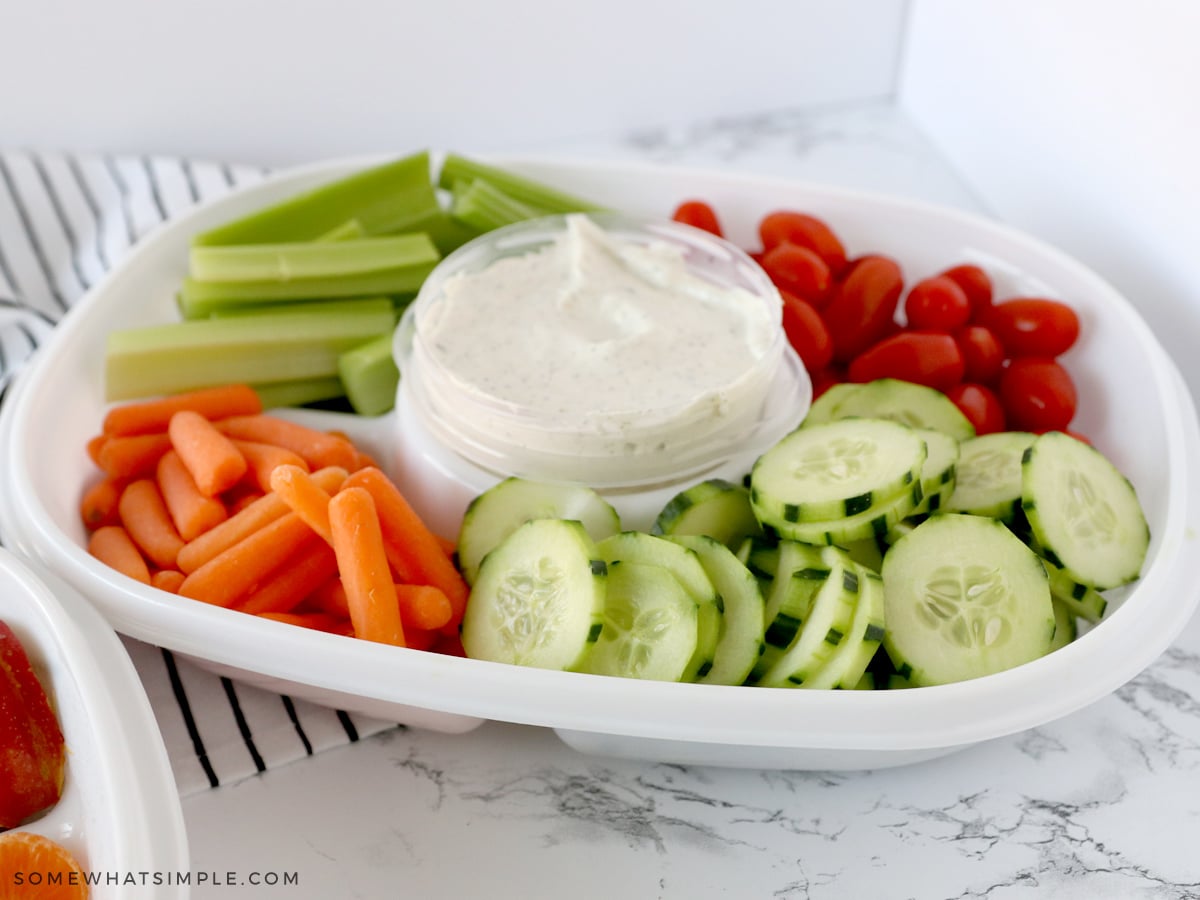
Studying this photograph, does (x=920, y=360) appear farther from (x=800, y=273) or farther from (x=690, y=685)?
(x=690, y=685)

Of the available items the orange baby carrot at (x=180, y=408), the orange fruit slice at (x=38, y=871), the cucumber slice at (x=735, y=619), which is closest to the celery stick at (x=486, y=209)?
the orange baby carrot at (x=180, y=408)

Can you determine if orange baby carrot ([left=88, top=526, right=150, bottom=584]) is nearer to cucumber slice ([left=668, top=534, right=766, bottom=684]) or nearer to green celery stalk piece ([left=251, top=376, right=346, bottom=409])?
green celery stalk piece ([left=251, top=376, right=346, bottom=409])

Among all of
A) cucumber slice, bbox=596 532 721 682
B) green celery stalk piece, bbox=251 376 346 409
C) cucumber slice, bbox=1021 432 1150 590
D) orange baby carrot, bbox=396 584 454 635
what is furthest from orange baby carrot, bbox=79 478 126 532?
cucumber slice, bbox=1021 432 1150 590

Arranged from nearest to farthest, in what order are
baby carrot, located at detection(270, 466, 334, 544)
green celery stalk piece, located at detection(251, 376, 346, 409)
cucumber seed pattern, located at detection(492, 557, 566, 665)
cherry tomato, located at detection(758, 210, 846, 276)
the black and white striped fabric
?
cucumber seed pattern, located at detection(492, 557, 566, 665)
baby carrot, located at detection(270, 466, 334, 544)
green celery stalk piece, located at detection(251, 376, 346, 409)
cherry tomato, located at detection(758, 210, 846, 276)
the black and white striped fabric

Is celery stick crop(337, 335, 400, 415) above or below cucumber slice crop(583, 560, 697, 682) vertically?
below

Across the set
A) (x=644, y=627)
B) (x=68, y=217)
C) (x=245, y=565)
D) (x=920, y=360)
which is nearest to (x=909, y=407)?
(x=920, y=360)

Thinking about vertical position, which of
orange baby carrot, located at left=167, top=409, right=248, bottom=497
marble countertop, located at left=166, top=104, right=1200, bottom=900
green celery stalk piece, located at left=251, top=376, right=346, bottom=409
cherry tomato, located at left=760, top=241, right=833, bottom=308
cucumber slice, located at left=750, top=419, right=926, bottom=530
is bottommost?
marble countertop, located at left=166, top=104, right=1200, bottom=900
